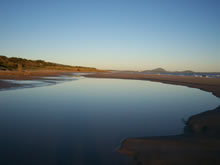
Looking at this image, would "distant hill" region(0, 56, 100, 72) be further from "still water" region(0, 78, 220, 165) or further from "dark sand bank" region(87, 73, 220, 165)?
"dark sand bank" region(87, 73, 220, 165)

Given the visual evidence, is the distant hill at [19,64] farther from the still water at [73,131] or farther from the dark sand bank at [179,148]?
the dark sand bank at [179,148]

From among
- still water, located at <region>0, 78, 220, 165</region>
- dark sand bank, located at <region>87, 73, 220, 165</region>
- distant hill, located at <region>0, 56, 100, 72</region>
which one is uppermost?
distant hill, located at <region>0, 56, 100, 72</region>

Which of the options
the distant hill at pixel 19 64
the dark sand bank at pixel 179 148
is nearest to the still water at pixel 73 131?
the dark sand bank at pixel 179 148

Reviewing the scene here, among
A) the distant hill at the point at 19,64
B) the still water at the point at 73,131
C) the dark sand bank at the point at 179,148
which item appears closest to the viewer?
the dark sand bank at the point at 179,148

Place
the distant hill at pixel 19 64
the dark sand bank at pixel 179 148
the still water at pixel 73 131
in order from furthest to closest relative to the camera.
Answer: the distant hill at pixel 19 64
the still water at pixel 73 131
the dark sand bank at pixel 179 148

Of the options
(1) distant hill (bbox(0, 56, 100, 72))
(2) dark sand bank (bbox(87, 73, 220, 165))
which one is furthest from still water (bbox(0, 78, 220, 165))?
(1) distant hill (bbox(0, 56, 100, 72))

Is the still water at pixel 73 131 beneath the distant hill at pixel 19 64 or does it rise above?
beneath

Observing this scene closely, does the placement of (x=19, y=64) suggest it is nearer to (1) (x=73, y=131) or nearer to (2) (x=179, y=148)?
(1) (x=73, y=131)

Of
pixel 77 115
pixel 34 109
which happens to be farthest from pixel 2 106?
pixel 77 115

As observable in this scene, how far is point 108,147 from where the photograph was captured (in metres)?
Answer: 4.61

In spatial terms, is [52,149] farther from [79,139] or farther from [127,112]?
[127,112]

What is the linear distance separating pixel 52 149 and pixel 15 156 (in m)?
0.91

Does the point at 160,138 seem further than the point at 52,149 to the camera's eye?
Yes

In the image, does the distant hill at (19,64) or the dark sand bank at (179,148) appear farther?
the distant hill at (19,64)
